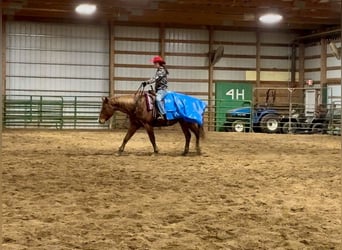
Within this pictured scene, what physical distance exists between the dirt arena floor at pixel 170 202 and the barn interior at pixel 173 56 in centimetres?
1037

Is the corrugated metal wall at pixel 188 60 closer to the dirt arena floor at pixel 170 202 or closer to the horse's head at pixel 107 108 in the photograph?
the horse's head at pixel 107 108

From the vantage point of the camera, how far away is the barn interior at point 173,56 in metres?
19.6

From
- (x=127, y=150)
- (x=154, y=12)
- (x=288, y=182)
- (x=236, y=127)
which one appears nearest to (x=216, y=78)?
(x=236, y=127)

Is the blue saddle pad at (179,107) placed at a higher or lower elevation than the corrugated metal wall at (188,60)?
lower

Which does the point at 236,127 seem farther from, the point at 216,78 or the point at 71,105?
the point at 71,105

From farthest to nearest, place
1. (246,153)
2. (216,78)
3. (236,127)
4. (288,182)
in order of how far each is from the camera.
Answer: (216,78)
(236,127)
(246,153)
(288,182)

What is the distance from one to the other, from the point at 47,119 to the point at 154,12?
210 inches

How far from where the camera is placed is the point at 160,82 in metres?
9.29

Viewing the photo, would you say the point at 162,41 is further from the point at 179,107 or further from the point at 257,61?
the point at 179,107

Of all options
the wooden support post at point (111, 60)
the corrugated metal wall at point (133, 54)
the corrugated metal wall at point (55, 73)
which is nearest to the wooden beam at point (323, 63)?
the corrugated metal wall at point (133, 54)

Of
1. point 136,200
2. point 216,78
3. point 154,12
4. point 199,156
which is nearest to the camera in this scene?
point 136,200

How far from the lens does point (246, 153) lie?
1020 centimetres

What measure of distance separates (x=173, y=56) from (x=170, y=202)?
53.1 ft

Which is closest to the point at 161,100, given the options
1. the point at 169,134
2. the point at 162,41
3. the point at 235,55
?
the point at 169,134
